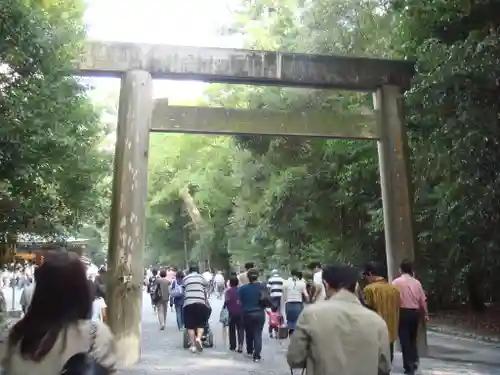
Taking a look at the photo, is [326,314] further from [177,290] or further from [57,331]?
[177,290]

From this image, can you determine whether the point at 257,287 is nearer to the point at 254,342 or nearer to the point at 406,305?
the point at 254,342

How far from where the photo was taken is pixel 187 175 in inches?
1207

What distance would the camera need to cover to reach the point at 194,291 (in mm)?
10461

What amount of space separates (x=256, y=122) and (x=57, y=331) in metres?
8.07

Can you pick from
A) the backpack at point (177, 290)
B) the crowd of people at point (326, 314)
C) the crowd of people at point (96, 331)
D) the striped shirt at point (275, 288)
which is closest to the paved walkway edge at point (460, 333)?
the crowd of people at point (326, 314)

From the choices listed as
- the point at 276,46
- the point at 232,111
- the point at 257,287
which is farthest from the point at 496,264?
the point at 276,46

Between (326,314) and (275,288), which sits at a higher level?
(275,288)

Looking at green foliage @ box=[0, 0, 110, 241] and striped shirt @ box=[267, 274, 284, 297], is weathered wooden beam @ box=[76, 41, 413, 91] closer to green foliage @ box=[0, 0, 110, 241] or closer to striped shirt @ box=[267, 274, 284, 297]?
green foliage @ box=[0, 0, 110, 241]

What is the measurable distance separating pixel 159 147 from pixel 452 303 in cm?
1770

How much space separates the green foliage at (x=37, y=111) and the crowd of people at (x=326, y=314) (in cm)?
309

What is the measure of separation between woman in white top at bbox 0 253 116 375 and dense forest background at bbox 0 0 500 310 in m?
5.47

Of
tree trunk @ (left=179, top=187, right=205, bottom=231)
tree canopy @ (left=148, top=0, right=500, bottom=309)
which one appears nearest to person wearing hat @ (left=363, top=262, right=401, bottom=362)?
tree canopy @ (left=148, top=0, right=500, bottom=309)

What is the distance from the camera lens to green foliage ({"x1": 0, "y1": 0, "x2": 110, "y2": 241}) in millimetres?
7535

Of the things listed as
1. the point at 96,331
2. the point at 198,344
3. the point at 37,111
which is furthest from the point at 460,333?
the point at 96,331
